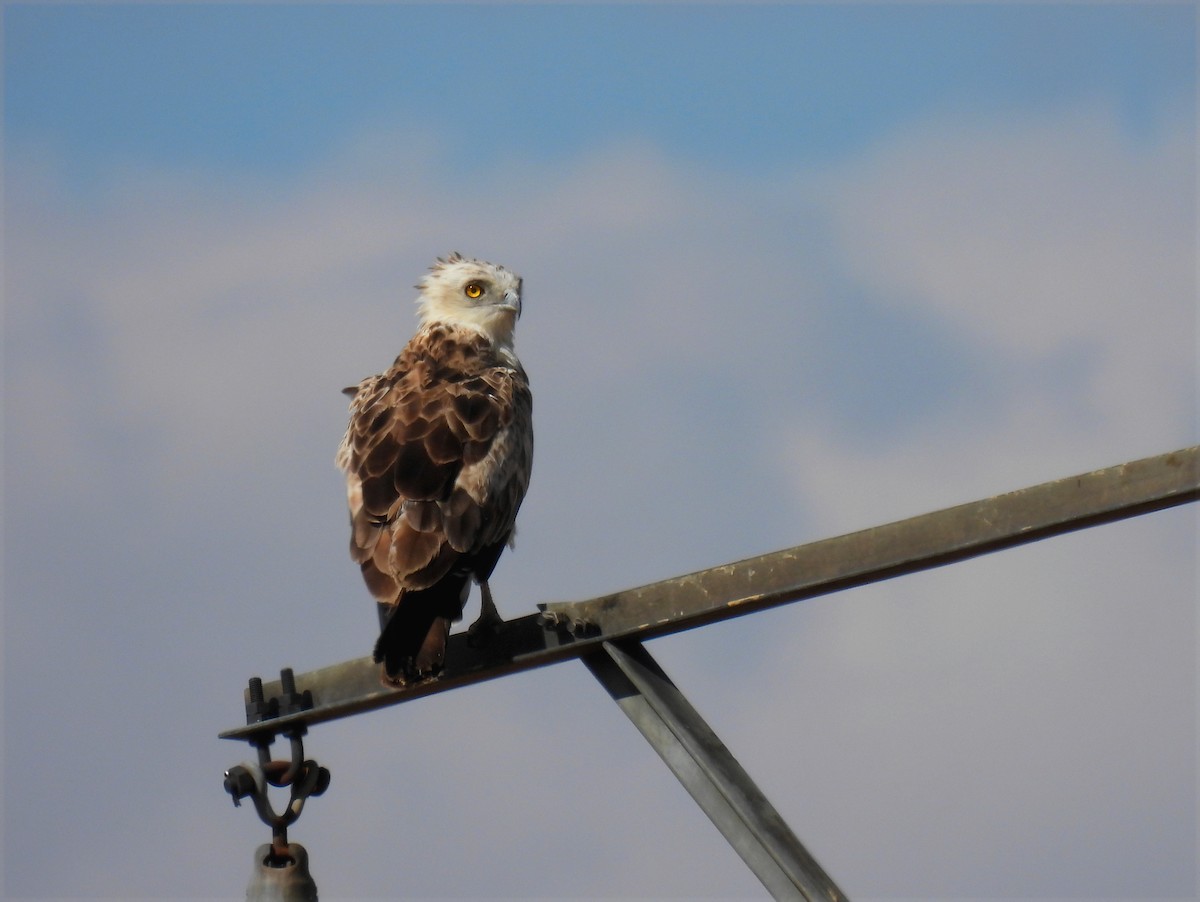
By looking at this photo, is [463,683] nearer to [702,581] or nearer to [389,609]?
[389,609]

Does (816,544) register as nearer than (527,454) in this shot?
Yes

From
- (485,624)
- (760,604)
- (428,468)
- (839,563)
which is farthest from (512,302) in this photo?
(839,563)

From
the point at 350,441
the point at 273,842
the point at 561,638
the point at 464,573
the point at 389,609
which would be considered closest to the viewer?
the point at 561,638

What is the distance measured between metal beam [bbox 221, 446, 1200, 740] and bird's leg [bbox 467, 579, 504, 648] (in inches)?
2.0

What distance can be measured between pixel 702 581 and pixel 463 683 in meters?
1.26

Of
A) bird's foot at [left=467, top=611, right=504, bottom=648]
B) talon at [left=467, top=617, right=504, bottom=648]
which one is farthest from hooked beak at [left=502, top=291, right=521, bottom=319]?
talon at [left=467, top=617, right=504, bottom=648]

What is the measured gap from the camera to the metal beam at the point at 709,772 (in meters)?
5.09

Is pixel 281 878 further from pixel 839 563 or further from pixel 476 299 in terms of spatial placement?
pixel 476 299

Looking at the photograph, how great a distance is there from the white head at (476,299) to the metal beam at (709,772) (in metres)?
4.95

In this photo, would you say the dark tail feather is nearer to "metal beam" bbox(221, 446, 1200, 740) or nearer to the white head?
"metal beam" bbox(221, 446, 1200, 740)

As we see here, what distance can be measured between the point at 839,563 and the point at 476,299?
225 inches

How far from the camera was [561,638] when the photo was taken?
581 centimetres

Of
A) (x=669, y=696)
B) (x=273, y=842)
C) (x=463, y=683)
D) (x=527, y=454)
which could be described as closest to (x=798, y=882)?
(x=669, y=696)

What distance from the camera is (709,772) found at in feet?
17.4
